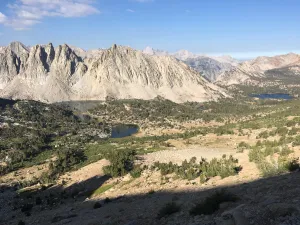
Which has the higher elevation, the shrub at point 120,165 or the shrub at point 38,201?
the shrub at point 120,165

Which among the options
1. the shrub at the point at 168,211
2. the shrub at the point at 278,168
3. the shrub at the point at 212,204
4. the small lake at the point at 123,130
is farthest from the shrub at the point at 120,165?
the small lake at the point at 123,130

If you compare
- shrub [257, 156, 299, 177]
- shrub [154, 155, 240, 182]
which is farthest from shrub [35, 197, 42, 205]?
shrub [257, 156, 299, 177]

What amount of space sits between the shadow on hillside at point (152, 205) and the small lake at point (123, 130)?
61.7 metres

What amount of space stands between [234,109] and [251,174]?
395 ft

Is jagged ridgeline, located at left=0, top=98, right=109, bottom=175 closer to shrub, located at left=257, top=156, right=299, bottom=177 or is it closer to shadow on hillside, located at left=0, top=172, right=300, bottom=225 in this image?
shadow on hillside, located at left=0, top=172, right=300, bottom=225

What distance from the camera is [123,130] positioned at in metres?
108

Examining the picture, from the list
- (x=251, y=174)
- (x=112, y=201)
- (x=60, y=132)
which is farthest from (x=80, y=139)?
(x=251, y=174)

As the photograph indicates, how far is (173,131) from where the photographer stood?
325 ft

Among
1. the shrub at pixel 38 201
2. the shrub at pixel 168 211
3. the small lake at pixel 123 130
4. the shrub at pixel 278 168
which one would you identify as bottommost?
the small lake at pixel 123 130

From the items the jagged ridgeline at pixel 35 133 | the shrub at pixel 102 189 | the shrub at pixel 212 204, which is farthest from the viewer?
the jagged ridgeline at pixel 35 133

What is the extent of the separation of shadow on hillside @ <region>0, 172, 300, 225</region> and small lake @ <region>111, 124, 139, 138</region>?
61.7m

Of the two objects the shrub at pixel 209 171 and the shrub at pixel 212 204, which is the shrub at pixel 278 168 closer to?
the shrub at pixel 209 171

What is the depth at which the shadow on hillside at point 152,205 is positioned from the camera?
44.7ft

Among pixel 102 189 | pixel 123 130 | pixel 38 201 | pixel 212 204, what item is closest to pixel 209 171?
pixel 212 204
